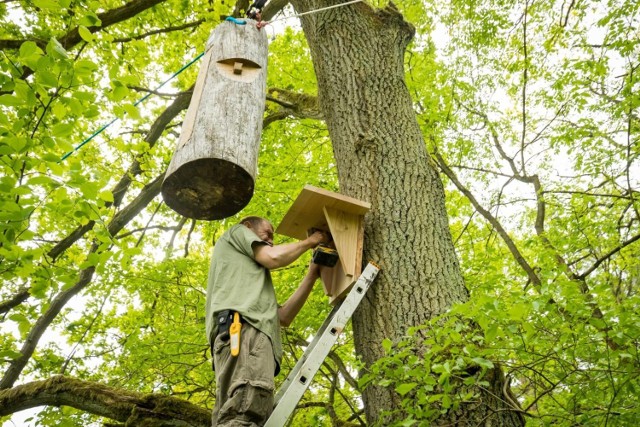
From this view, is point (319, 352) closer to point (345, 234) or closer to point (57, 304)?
point (345, 234)

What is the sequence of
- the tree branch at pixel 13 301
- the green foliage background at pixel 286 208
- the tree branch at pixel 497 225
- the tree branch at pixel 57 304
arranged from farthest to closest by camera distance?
the tree branch at pixel 497 225, the tree branch at pixel 57 304, the tree branch at pixel 13 301, the green foliage background at pixel 286 208

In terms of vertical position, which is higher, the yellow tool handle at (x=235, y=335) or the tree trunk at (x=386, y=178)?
the tree trunk at (x=386, y=178)

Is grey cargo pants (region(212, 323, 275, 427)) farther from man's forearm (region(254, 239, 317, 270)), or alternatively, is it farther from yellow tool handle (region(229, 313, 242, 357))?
man's forearm (region(254, 239, 317, 270))

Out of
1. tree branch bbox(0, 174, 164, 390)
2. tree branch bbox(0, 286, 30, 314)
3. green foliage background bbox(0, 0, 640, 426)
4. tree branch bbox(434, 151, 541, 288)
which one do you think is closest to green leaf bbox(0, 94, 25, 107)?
green foliage background bbox(0, 0, 640, 426)

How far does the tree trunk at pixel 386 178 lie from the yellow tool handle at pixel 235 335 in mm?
726

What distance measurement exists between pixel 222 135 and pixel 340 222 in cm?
86

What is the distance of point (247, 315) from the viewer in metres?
2.65

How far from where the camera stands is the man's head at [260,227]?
324cm

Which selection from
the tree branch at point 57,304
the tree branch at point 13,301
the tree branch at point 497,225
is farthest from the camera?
the tree branch at point 497,225

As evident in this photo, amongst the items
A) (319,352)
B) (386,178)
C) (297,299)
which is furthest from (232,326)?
(386,178)

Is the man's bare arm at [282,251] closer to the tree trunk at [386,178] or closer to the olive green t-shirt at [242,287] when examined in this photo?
the olive green t-shirt at [242,287]

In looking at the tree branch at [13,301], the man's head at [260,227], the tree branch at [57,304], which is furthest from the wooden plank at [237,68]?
the tree branch at [13,301]

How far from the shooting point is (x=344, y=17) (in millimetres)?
4070

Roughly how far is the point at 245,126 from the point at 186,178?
0.44 m
